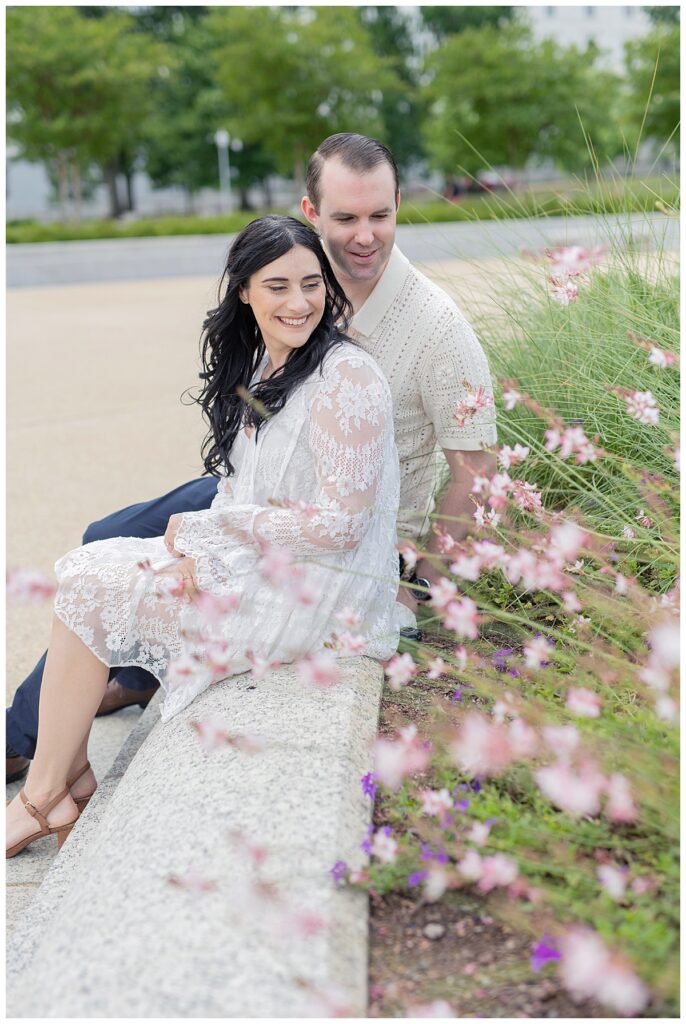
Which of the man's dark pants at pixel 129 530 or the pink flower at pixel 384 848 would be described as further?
the man's dark pants at pixel 129 530

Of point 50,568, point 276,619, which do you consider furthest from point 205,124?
point 276,619

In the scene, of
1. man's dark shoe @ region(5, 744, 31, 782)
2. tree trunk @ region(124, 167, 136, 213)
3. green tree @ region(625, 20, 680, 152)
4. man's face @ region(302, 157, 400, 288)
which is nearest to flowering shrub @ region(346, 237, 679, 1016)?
man's face @ region(302, 157, 400, 288)

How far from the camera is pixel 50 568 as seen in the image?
15.7 feet

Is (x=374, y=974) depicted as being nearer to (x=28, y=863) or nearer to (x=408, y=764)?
(x=408, y=764)

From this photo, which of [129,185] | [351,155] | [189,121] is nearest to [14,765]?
[351,155]

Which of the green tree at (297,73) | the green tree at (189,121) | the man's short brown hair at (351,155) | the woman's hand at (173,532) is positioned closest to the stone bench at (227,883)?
the woman's hand at (173,532)

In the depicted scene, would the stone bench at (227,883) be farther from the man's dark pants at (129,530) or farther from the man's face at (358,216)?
the man's face at (358,216)

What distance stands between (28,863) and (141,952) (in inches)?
53.3

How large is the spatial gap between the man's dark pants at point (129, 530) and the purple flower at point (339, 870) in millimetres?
1622

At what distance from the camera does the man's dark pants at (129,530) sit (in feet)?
10.5

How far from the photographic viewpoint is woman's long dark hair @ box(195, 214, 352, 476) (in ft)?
8.84

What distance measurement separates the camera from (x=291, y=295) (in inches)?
106

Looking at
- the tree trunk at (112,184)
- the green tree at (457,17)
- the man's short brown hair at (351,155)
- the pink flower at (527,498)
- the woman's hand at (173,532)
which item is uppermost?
the green tree at (457,17)

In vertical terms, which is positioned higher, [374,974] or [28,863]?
[374,974]
